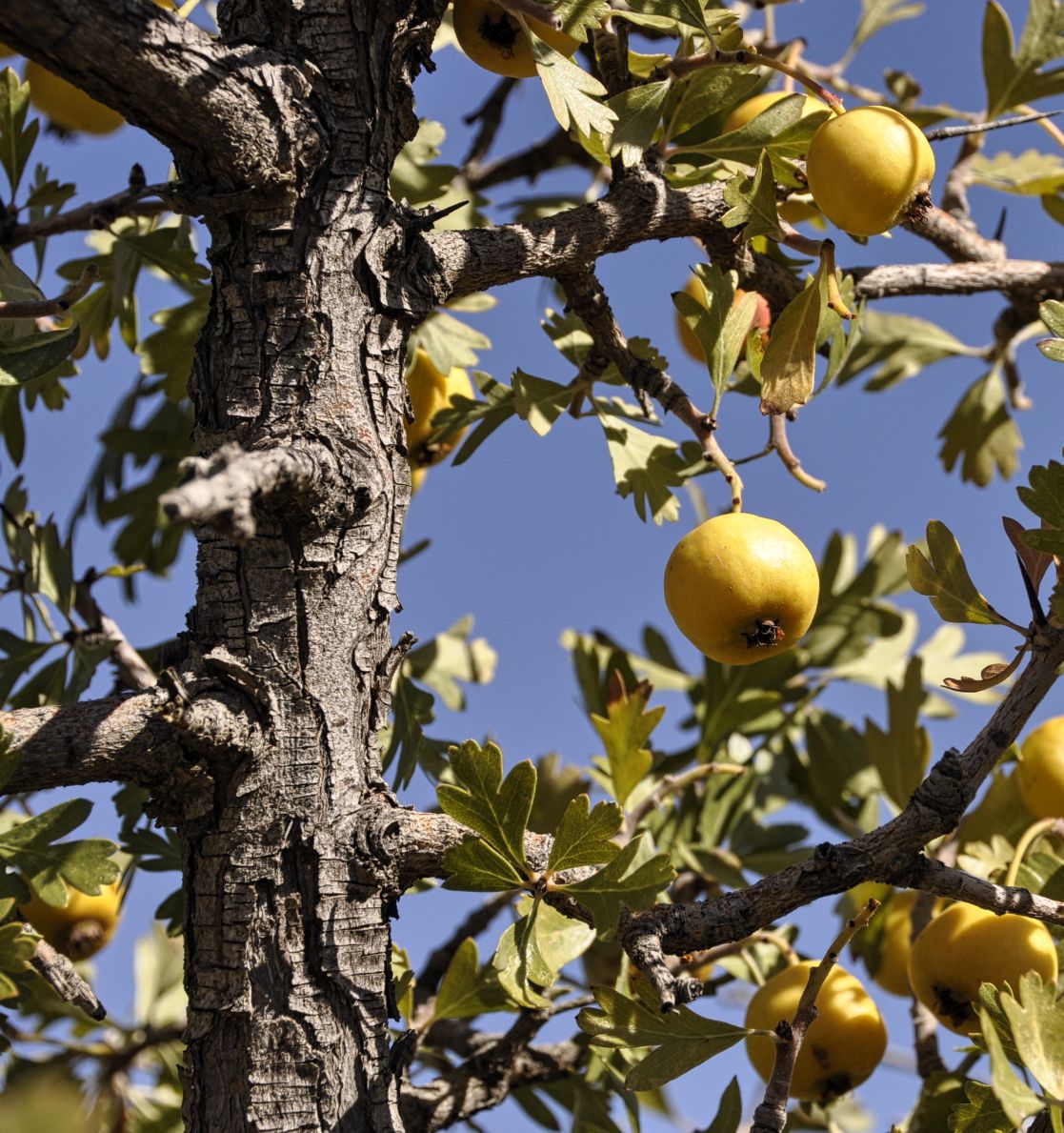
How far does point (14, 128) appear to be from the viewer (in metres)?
1.71

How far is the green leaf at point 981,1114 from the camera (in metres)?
1.19

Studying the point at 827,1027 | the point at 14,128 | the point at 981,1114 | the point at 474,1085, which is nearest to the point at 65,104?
the point at 14,128

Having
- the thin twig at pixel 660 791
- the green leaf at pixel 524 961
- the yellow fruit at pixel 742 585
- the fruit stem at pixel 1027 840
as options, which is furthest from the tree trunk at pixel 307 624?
the fruit stem at pixel 1027 840

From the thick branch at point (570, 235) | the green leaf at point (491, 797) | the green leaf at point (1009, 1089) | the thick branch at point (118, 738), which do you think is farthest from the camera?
the thick branch at point (570, 235)

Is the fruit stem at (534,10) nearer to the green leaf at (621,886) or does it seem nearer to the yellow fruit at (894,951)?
the green leaf at (621,886)

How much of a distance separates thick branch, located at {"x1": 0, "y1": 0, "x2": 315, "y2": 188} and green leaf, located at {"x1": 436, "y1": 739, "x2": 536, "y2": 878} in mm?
608

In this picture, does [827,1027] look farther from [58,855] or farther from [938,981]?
[58,855]

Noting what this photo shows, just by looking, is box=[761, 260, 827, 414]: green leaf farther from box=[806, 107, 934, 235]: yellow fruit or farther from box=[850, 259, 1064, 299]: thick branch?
box=[850, 259, 1064, 299]: thick branch

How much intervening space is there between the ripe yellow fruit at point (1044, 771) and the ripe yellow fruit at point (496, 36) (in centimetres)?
119

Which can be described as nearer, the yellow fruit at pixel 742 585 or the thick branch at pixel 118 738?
the thick branch at pixel 118 738

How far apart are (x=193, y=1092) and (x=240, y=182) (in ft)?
2.82

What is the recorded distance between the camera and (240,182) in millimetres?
1146

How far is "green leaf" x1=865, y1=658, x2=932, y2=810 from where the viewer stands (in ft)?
5.85

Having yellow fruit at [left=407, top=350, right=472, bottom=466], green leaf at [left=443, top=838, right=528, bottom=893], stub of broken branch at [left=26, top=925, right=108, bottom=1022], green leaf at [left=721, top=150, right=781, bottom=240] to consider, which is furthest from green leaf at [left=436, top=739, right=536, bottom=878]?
yellow fruit at [left=407, top=350, right=472, bottom=466]
